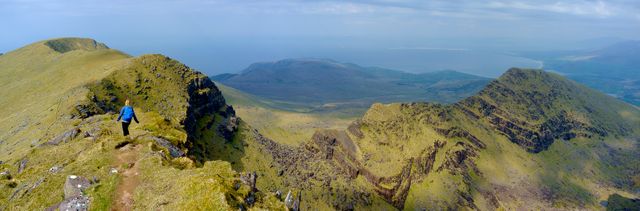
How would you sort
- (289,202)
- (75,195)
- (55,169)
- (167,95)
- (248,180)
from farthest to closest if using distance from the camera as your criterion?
1. (167,95)
2. (289,202)
3. (248,180)
4. (55,169)
5. (75,195)

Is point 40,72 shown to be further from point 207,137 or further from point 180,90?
point 207,137

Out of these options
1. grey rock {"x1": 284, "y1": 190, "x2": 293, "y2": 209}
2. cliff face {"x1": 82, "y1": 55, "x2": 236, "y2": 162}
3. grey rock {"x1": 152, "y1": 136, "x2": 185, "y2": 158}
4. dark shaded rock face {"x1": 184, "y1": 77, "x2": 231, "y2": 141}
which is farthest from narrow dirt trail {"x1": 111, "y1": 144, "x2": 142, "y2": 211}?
dark shaded rock face {"x1": 184, "y1": 77, "x2": 231, "y2": 141}

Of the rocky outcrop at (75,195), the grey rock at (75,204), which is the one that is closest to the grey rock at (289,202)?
the grey rock at (75,204)

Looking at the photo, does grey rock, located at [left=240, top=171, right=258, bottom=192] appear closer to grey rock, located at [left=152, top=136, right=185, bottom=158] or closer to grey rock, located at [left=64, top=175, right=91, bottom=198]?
grey rock, located at [left=152, top=136, right=185, bottom=158]

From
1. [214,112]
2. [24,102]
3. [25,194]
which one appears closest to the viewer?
[25,194]

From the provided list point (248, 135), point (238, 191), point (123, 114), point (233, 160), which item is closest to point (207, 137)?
point (233, 160)

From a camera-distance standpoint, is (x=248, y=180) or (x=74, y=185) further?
(x=248, y=180)

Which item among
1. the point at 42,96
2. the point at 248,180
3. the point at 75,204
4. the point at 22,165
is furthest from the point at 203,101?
the point at 75,204

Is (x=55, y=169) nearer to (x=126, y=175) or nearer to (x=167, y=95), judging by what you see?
(x=126, y=175)
